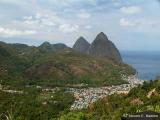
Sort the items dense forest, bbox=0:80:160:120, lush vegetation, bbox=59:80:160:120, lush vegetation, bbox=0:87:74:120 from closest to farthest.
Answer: lush vegetation, bbox=59:80:160:120 → dense forest, bbox=0:80:160:120 → lush vegetation, bbox=0:87:74:120

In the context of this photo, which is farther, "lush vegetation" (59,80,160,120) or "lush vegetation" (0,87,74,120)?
"lush vegetation" (0,87,74,120)

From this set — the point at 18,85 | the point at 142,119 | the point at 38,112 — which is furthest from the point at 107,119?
the point at 18,85

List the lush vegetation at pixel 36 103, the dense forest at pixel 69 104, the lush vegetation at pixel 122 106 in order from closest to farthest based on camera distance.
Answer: the lush vegetation at pixel 122 106 → the dense forest at pixel 69 104 → the lush vegetation at pixel 36 103

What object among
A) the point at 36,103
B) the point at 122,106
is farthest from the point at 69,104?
the point at 122,106

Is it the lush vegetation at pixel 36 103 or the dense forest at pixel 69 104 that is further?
the lush vegetation at pixel 36 103

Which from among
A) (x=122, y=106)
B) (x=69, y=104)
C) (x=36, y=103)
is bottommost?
(x=69, y=104)

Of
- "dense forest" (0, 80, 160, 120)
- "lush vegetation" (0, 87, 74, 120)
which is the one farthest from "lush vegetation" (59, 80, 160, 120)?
"lush vegetation" (0, 87, 74, 120)

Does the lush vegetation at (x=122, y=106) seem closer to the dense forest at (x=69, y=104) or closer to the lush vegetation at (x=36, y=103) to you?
the dense forest at (x=69, y=104)

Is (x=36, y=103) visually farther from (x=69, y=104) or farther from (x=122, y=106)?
(x=122, y=106)

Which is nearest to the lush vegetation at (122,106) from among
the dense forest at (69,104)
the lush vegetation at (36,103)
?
the dense forest at (69,104)

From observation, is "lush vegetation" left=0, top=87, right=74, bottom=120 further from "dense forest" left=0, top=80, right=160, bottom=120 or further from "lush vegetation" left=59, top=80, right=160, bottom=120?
"lush vegetation" left=59, top=80, right=160, bottom=120

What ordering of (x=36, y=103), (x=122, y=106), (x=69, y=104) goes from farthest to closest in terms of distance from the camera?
(x=69, y=104) < (x=36, y=103) < (x=122, y=106)
